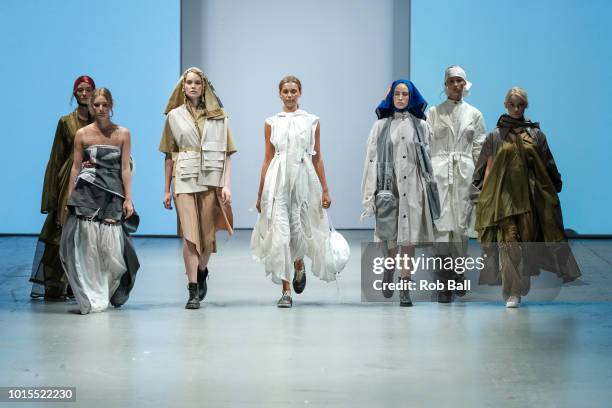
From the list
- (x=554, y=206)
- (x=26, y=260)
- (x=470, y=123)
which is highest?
(x=470, y=123)

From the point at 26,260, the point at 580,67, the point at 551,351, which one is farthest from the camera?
the point at 580,67

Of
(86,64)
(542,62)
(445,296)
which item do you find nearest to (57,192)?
(445,296)

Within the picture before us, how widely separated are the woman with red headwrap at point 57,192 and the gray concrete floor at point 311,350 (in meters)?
0.24

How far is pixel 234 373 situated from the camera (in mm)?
5672

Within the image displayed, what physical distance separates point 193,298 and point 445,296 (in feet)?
5.98

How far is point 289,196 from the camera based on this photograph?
816cm

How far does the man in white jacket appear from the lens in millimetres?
8828

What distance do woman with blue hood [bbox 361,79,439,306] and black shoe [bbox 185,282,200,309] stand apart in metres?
1.34

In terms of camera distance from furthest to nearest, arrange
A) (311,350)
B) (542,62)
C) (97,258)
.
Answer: (542,62) → (97,258) → (311,350)

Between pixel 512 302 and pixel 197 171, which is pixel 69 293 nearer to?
pixel 197 171

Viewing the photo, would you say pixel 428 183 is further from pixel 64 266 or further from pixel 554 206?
pixel 64 266

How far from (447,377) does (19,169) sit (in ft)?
31.0

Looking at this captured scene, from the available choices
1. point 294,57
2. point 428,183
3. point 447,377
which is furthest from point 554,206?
point 294,57

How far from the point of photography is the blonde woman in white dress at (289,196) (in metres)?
8.09
